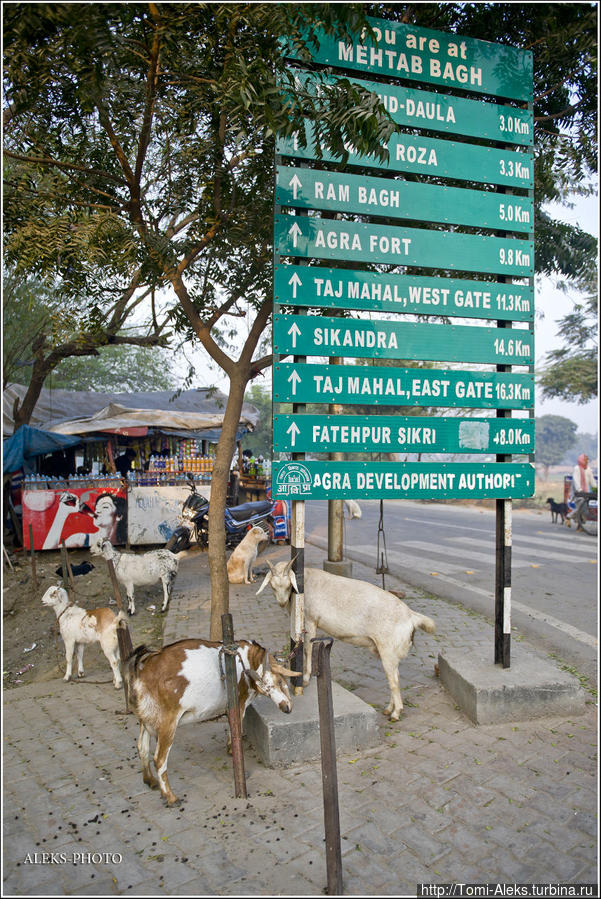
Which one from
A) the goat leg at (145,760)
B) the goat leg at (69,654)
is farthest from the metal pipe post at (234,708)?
the goat leg at (69,654)

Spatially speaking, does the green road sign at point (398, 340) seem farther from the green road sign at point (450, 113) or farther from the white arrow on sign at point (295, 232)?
the green road sign at point (450, 113)

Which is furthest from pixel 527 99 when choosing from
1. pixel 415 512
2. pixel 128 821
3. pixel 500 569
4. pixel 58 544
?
pixel 415 512

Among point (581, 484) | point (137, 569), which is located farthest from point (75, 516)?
point (581, 484)

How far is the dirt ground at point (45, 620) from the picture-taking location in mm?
6684

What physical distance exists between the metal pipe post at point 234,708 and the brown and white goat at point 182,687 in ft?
→ 0.34

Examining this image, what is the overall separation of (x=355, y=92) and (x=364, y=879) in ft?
16.7

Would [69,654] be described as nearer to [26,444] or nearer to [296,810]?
[296,810]

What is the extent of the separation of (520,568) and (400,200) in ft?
29.0

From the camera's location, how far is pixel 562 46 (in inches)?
247

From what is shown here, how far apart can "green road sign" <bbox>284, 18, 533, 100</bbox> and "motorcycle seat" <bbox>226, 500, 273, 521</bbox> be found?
31.2 feet

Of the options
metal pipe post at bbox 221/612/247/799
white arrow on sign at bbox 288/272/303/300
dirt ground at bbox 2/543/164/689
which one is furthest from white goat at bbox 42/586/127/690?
white arrow on sign at bbox 288/272/303/300

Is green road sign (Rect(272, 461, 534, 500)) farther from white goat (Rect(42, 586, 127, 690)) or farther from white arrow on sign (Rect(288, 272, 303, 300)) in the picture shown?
white goat (Rect(42, 586, 127, 690))

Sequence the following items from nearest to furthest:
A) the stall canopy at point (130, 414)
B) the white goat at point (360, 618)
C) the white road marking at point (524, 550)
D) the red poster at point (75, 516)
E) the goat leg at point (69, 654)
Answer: the white goat at point (360, 618), the goat leg at point (69, 654), the red poster at point (75, 516), the white road marking at point (524, 550), the stall canopy at point (130, 414)

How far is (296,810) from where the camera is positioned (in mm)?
3707
